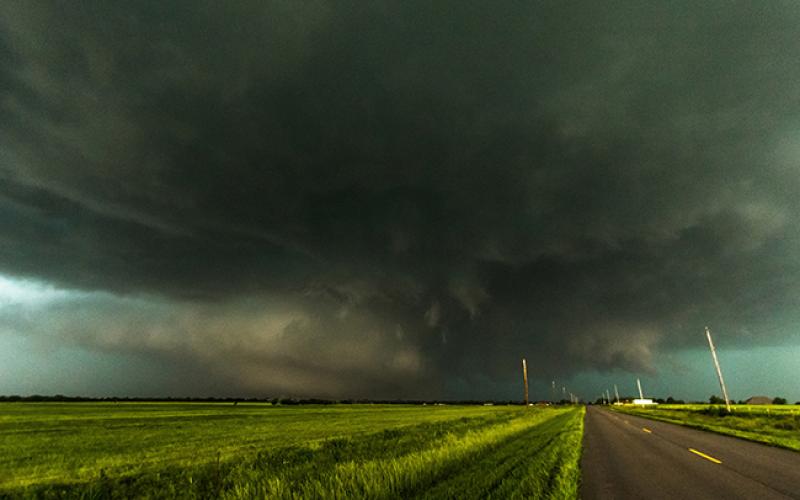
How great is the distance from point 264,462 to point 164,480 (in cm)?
319

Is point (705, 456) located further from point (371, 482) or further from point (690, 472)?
point (371, 482)

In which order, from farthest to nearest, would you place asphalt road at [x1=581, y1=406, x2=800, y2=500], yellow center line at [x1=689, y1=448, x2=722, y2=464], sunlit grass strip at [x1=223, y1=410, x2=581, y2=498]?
yellow center line at [x1=689, y1=448, x2=722, y2=464]
asphalt road at [x1=581, y1=406, x2=800, y2=500]
sunlit grass strip at [x1=223, y1=410, x2=581, y2=498]

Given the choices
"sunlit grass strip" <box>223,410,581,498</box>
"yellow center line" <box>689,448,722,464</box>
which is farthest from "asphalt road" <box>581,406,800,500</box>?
"sunlit grass strip" <box>223,410,581,498</box>

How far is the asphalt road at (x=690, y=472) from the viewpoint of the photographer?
8.57m

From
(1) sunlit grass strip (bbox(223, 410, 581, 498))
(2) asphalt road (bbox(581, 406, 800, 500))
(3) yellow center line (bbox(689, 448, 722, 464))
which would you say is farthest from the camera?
(3) yellow center line (bbox(689, 448, 722, 464))

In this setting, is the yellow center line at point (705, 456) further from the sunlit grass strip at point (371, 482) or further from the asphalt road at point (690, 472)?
the sunlit grass strip at point (371, 482)

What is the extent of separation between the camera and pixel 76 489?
11.1 metres

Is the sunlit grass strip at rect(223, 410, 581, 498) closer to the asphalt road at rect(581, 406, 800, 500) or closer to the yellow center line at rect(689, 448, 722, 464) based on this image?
the asphalt road at rect(581, 406, 800, 500)

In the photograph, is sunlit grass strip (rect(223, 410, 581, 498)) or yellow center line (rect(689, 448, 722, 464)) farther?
yellow center line (rect(689, 448, 722, 464))

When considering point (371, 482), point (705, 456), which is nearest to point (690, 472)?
point (705, 456)

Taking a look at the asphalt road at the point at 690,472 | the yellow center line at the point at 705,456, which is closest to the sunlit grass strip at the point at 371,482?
the asphalt road at the point at 690,472

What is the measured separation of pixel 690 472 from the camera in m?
10.9

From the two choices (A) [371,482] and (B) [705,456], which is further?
(B) [705,456]

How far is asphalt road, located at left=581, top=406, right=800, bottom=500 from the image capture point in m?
8.57
